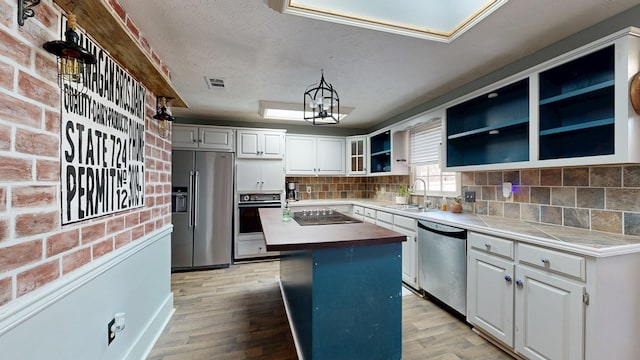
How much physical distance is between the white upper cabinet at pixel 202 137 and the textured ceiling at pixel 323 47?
0.76 meters

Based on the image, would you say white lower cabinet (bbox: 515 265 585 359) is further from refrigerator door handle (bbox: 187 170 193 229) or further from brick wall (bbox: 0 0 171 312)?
refrigerator door handle (bbox: 187 170 193 229)

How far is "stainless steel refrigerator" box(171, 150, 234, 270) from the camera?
3.63m

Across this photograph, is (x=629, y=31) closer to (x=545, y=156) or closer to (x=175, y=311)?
(x=545, y=156)

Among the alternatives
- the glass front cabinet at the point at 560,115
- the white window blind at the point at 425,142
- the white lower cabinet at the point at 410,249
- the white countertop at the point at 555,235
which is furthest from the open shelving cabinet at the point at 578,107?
the white lower cabinet at the point at 410,249

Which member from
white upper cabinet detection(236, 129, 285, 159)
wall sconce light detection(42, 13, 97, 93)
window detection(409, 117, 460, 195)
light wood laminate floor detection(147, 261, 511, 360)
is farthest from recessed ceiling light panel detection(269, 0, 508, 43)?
white upper cabinet detection(236, 129, 285, 159)

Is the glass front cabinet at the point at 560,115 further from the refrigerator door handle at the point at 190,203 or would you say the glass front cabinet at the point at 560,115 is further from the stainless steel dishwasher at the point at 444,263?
the refrigerator door handle at the point at 190,203

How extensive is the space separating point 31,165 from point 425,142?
3629mm

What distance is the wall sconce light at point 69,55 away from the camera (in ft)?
3.08

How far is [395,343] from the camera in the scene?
5.62 ft

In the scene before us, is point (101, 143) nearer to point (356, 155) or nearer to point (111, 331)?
point (111, 331)

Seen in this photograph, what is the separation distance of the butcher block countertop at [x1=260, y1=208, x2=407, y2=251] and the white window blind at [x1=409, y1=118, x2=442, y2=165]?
1851mm

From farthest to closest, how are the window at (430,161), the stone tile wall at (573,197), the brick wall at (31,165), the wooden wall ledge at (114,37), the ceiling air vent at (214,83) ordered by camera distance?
the window at (430,161) → the ceiling air vent at (214,83) → the stone tile wall at (573,197) → the wooden wall ledge at (114,37) → the brick wall at (31,165)

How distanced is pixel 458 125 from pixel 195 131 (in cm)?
343

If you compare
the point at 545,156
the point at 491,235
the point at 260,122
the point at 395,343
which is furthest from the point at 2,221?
the point at 260,122
